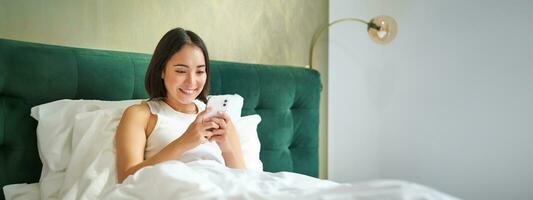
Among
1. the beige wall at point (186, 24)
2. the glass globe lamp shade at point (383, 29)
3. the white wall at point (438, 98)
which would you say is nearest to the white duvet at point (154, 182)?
the beige wall at point (186, 24)

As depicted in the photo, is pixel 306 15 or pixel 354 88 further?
pixel 354 88

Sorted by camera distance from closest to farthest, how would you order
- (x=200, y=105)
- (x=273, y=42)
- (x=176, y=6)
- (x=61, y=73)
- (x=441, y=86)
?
1. (x=61, y=73)
2. (x=200, y=105)
3. (x=176, y=6)
4. (x=273, y=42)
5. (x=441, y=86)

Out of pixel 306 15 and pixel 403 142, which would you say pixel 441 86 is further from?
pixel 306 15

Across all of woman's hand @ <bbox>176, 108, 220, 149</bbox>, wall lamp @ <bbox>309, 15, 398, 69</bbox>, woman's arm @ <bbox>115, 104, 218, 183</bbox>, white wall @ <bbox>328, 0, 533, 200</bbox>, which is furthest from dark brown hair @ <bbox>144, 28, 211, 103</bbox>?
white wall @ <bbox>328, 0, 533, 200</bbox>

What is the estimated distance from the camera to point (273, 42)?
3105 millimetres

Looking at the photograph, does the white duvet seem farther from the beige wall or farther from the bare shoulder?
the beige wall

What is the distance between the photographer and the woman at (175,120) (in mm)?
1862

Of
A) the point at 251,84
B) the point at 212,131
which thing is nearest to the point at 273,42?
the point at 251,84

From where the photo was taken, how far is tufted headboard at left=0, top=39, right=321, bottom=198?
1.85 m

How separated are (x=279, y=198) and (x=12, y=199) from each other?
95 cm

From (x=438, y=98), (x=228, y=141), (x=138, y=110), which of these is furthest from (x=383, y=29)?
(x=138, y=110)

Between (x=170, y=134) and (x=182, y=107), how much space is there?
0.18 m

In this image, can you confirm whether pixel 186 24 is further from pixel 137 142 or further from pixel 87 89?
pixel 137 142

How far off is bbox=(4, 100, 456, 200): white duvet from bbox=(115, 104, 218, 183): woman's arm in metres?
0.05
